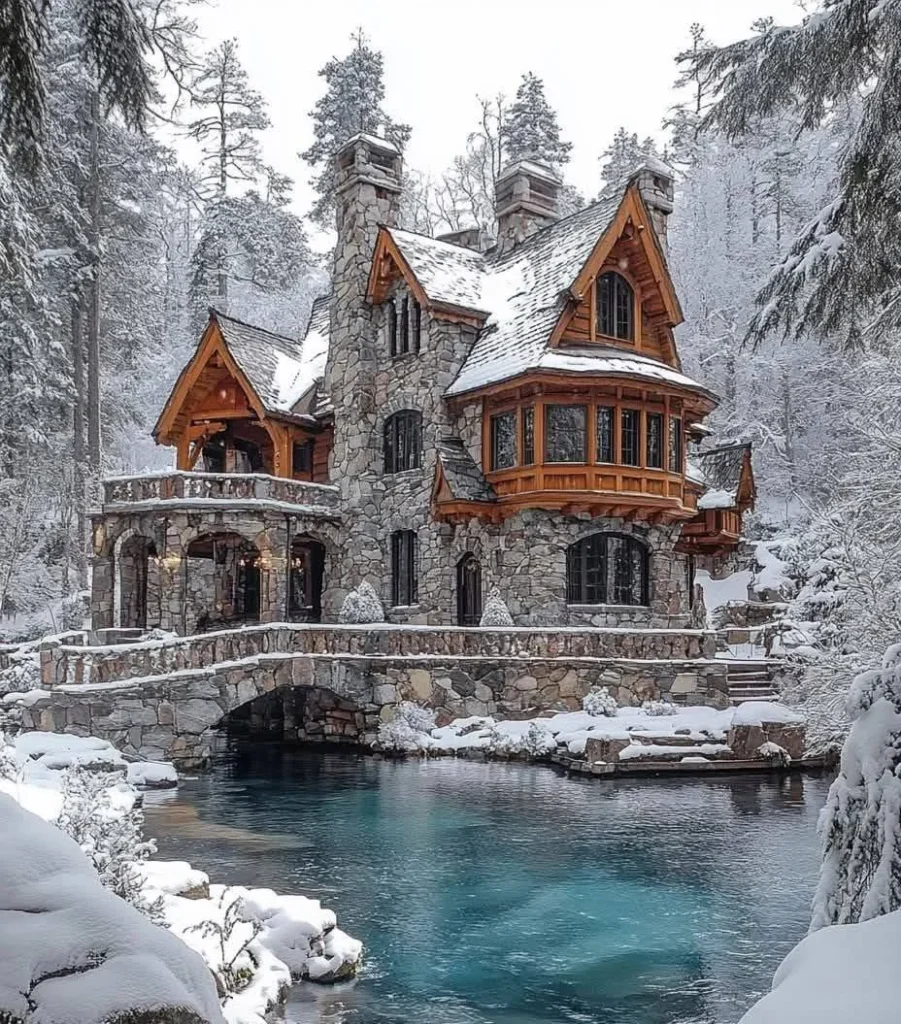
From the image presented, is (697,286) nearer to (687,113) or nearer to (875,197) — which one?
(687,113)

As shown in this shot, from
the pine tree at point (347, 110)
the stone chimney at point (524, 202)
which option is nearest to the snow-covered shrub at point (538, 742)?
the stone chimney at point (524, 202)

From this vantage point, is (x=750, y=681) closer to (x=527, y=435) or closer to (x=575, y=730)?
(x=575, y=730)

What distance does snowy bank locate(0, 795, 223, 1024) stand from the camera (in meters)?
2.92

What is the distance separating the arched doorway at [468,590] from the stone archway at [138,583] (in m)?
8.29

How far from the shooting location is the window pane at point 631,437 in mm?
25000

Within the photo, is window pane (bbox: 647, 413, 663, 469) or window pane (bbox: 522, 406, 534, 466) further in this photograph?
window pane (bbox: 647, 413, 663, 469)

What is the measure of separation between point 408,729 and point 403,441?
31.4ft

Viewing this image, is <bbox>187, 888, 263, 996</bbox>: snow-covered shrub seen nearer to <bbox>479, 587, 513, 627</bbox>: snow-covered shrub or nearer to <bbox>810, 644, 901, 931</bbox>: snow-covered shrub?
<bbox>810, 644, 901, 931</bbox>: snow-covered shrub

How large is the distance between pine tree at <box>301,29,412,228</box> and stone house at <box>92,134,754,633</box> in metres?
15.7

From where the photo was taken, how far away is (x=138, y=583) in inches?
1105

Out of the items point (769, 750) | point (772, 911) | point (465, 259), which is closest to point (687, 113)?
point (465, 259)

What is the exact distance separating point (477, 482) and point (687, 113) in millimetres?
34960

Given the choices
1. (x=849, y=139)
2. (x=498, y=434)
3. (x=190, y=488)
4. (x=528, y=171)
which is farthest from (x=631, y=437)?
(x=849, y=139)

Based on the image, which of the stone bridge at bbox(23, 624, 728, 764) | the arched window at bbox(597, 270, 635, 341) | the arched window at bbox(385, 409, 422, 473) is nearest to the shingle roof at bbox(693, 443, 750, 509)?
the arched window at bbox(597, 270, 635, 341)
